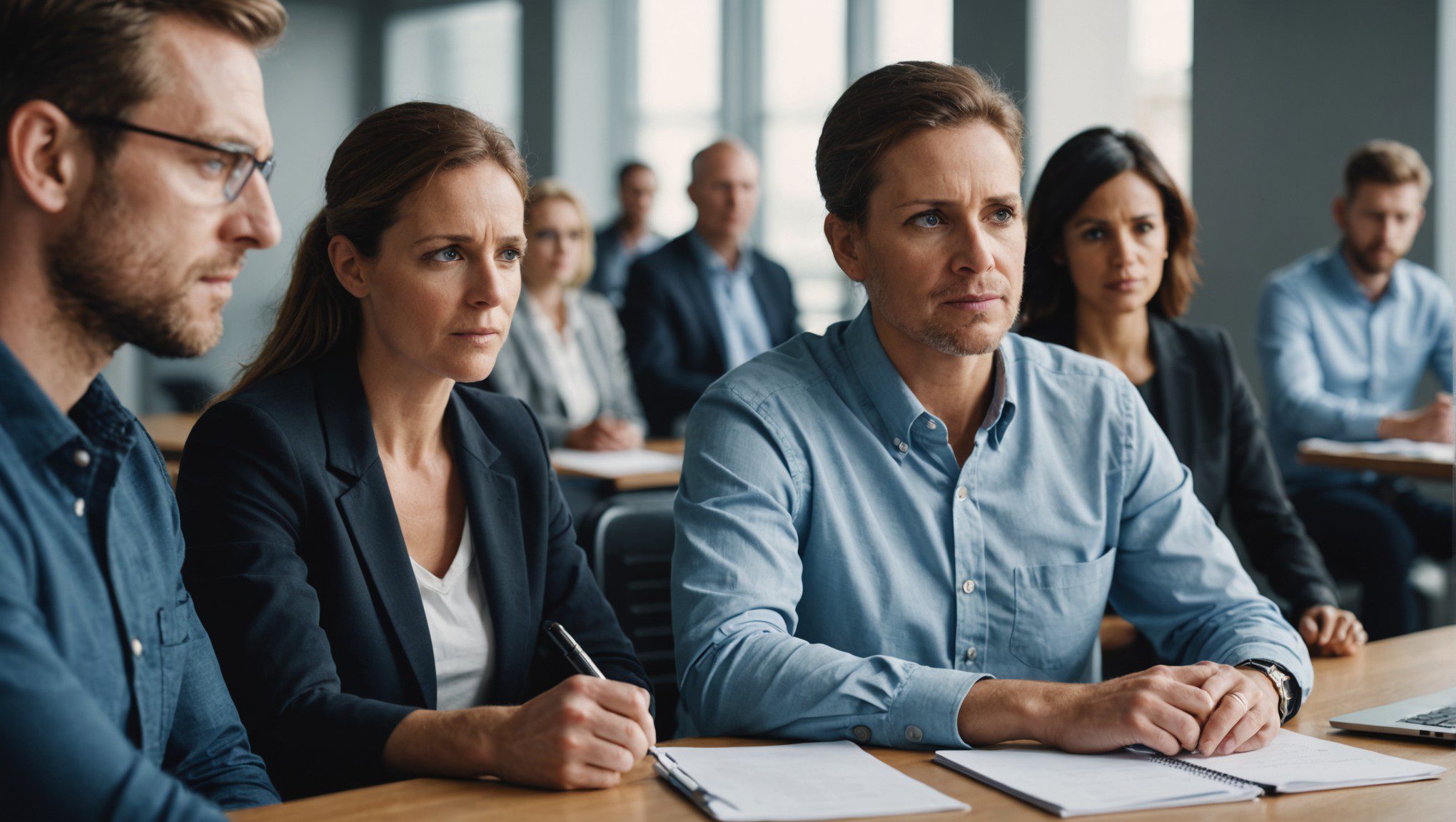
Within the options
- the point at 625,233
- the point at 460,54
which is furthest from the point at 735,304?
the point at 460,54

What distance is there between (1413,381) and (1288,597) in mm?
2857

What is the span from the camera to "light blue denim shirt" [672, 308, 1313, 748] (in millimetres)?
1534

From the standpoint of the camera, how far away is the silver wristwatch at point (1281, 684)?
1.44 m

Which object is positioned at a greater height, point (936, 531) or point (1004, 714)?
point (936, 531)

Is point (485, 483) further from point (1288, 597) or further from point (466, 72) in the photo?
point (466, 72)

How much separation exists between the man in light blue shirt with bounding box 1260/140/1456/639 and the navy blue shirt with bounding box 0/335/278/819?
349cm

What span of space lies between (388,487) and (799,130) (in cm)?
716

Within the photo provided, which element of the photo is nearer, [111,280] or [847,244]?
[111,280]

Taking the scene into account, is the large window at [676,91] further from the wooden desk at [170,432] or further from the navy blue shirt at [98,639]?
the navy blue shirt at [98,639]

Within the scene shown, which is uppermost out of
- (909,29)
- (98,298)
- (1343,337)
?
(909,29)

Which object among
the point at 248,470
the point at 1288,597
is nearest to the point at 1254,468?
the point at 1288,597

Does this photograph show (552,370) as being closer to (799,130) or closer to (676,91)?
(799,130)

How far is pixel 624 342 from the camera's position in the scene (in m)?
5.23

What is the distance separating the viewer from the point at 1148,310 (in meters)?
2.73
